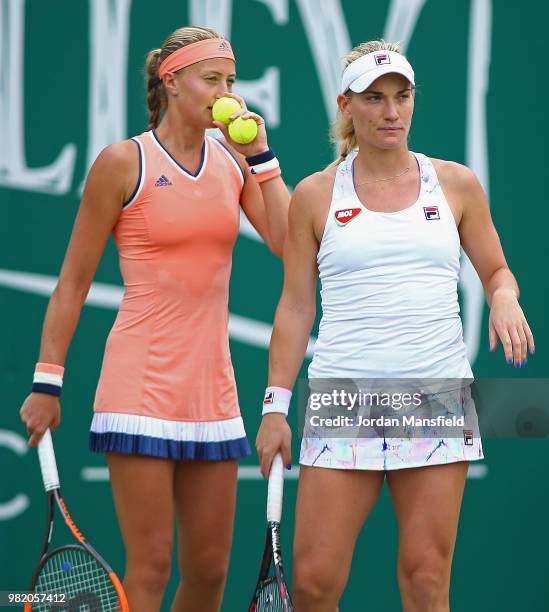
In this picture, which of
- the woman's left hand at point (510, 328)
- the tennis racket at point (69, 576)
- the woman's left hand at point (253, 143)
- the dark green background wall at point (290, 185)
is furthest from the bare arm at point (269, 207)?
the dark green background wall at point (290, 185)

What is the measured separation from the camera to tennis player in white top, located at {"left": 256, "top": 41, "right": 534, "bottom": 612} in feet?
11.6

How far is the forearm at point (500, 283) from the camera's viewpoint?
3572 millimetres

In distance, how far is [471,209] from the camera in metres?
3.71

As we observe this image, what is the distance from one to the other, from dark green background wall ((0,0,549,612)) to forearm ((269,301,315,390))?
173cm

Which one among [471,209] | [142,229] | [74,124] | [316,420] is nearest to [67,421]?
[74,124]

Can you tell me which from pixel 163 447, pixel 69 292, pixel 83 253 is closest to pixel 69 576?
pixel 163 447

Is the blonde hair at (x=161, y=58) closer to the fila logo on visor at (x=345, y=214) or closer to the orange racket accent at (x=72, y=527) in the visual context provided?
the fila logo on visor at (x=345, y=214)

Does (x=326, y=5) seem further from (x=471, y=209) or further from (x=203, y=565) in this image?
(x=203, y=565)

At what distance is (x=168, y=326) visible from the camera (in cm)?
399

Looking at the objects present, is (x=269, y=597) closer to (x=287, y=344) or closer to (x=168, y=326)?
(x=287, y=344)

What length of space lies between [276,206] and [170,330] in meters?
0.54

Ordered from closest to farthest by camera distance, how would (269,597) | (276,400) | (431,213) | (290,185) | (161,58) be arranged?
(269,597)
(431,213)
(276,400)
(161,58)
(290,185)

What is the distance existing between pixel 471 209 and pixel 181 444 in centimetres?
117

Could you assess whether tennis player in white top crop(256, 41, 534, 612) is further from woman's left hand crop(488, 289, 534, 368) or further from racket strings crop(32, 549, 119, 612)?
racket strings crop(32, 549, 119, 612)
